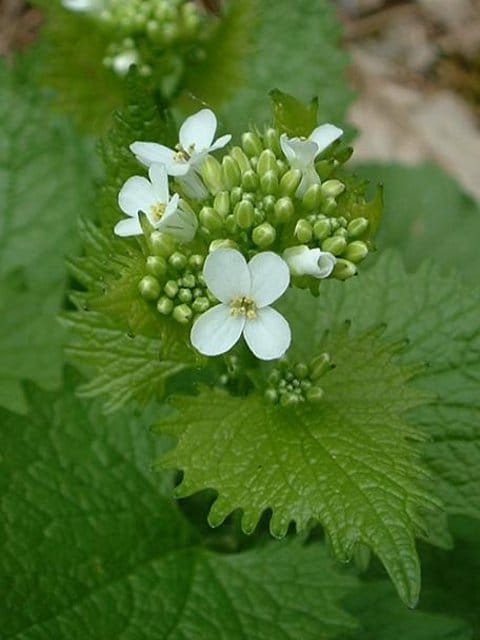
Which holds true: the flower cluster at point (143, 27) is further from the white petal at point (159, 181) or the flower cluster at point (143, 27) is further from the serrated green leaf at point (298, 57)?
the white petal at point (159, 181)

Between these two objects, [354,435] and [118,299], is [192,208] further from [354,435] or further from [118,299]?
[354,435]

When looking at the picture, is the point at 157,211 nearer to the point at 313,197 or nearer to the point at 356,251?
the point at 313,197

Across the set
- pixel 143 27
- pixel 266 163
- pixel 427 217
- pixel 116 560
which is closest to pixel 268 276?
pixel 266 163

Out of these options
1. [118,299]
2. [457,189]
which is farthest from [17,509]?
[457,189]

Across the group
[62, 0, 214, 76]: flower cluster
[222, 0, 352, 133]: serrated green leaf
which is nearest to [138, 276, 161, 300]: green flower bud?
[62, 0, 214, 76]: flower cluster

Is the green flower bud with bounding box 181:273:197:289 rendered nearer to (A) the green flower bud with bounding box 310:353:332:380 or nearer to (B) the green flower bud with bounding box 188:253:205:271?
(B) the green flower bud with bounding box 188:253:205:271

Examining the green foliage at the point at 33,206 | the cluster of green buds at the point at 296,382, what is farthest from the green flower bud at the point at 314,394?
the green foliage at the point at 33,206
